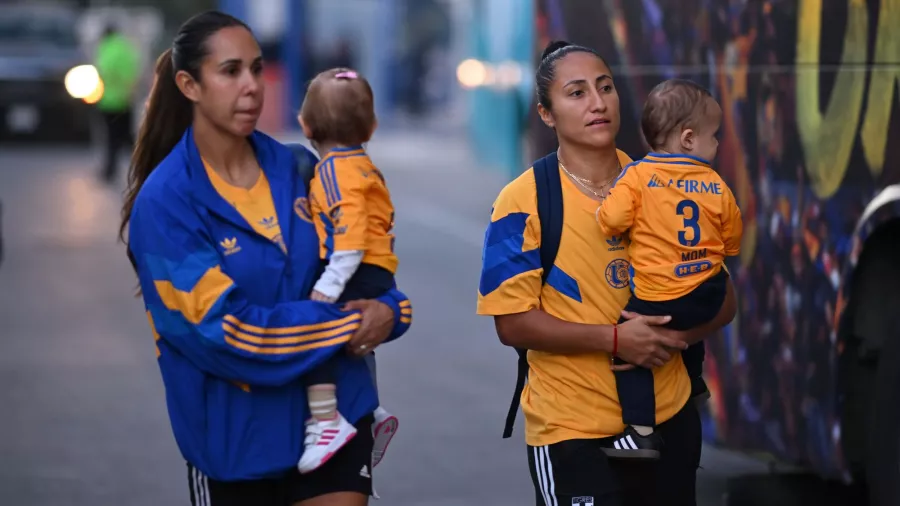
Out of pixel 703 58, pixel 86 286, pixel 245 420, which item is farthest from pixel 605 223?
pixel 86 286

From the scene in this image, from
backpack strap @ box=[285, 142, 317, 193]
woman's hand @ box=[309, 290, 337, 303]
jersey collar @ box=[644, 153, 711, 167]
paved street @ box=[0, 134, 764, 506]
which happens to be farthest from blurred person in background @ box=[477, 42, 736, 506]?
paved street @ box=[0, 134, 764, 506]

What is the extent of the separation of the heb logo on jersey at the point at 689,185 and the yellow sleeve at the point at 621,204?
1.6 inches

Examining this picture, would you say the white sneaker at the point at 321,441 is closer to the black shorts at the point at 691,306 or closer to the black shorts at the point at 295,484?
the black shorts at the point at 295,484

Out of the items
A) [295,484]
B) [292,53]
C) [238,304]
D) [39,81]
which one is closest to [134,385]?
[295,484]

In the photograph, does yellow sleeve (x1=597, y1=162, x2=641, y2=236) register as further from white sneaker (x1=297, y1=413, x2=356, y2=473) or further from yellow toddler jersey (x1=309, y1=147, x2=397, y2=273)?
white sneaker (x1=297, y1=413, x2=356, y2=473)

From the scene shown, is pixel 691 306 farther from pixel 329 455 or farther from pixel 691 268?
pixel 329 455

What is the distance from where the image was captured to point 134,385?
9289mm

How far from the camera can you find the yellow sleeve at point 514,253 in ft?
12.8

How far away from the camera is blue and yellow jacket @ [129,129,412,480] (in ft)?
12.5

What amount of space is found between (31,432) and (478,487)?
7.97ft

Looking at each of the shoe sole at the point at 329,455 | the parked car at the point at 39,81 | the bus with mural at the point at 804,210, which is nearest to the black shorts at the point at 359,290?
the shoe sole at the point at 329,455

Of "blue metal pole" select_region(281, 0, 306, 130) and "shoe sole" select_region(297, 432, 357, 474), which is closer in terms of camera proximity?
"shoe sole" select_region(297, 432, 357, 474)

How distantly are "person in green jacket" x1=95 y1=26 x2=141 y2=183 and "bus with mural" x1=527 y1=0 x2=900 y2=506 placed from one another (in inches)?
596

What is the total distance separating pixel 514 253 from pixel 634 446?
542mm
